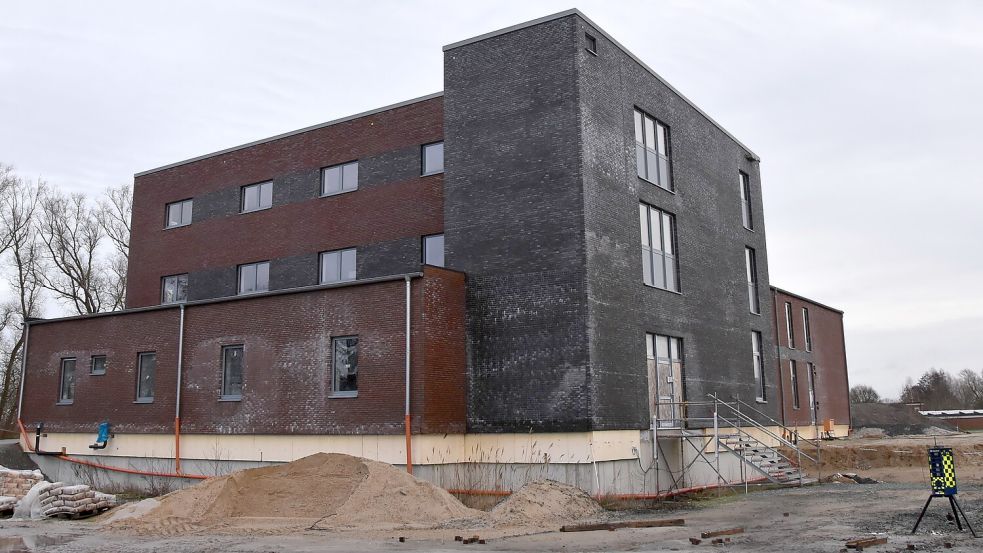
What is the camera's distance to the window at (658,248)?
915 inches

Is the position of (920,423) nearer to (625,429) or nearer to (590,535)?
(625,429)

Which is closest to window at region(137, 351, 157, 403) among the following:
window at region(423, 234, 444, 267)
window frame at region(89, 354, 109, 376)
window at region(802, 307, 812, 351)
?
window frame at region(89, 354, 109, 376)

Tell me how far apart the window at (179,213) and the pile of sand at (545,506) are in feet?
60.4

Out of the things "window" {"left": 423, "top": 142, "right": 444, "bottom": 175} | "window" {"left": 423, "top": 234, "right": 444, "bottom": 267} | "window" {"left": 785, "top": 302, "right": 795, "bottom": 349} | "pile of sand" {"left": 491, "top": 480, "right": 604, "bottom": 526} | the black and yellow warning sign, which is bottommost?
"pile of sand" {"left": 491, "top": 480, "right": 604, "bottom": 526}

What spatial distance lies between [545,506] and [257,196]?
1662 cm

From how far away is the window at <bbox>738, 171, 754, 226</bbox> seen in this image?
30078 millimetres

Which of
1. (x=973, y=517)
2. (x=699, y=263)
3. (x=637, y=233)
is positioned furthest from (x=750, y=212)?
(x=973, y=517)

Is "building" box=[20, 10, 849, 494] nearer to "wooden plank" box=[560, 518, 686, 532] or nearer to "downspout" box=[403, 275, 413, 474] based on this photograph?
"downspout" box=[403, 275, 413, 474]

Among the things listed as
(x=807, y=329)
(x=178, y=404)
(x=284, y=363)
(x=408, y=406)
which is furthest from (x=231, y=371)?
(x=807, y=329)

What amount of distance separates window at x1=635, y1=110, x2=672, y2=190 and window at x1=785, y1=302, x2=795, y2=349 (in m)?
15.4

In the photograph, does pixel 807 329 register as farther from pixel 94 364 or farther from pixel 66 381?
pixel 66 381

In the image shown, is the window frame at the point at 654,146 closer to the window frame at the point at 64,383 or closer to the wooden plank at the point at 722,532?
the wooden plank at the point at 722,532

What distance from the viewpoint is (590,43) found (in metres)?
22.1

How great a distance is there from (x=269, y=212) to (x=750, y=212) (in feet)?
54.5
